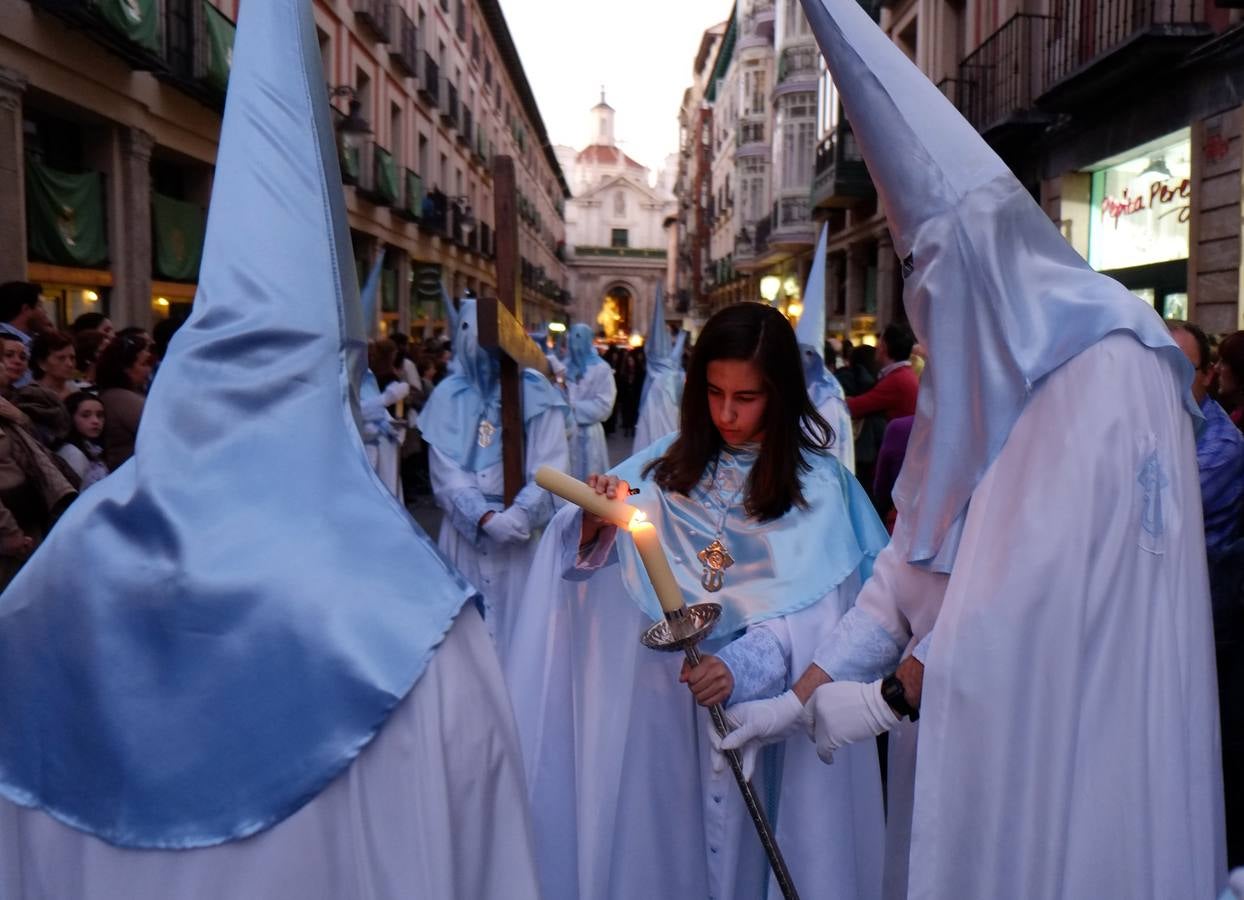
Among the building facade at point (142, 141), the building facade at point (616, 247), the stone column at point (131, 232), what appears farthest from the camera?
the building facade at point (616, 247)

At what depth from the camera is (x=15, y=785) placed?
57.0 inches

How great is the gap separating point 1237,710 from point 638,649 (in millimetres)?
1419

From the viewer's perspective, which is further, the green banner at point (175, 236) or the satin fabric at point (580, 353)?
the satin fabric at point (580, 353)

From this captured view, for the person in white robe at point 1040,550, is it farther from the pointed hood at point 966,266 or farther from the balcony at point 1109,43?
the balcony at point 1109,43

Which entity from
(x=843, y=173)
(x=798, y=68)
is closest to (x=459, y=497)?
(x=843, y=173)

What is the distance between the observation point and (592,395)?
11.9 meters

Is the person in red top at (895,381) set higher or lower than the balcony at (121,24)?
lower

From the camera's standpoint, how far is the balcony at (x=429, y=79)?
25.1 meters

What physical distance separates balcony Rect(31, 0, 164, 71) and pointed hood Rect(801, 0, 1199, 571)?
8489 mm

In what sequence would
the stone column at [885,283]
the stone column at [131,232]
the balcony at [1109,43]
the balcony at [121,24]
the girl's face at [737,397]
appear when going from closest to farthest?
the girl's face at [737,397] < the balcony at [121,24] < the balcony at [1109,43] < the stone column at [131,232] < the stone column at [885,283]

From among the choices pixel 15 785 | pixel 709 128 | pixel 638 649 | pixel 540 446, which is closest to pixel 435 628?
pixel 15 785

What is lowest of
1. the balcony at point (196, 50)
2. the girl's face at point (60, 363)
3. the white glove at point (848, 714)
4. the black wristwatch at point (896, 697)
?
the white glove at point (848, 714)

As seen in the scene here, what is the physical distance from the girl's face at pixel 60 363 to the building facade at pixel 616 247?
282 ft

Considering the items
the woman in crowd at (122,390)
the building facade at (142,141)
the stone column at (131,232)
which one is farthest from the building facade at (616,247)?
the woman in crowd at (122,390)
